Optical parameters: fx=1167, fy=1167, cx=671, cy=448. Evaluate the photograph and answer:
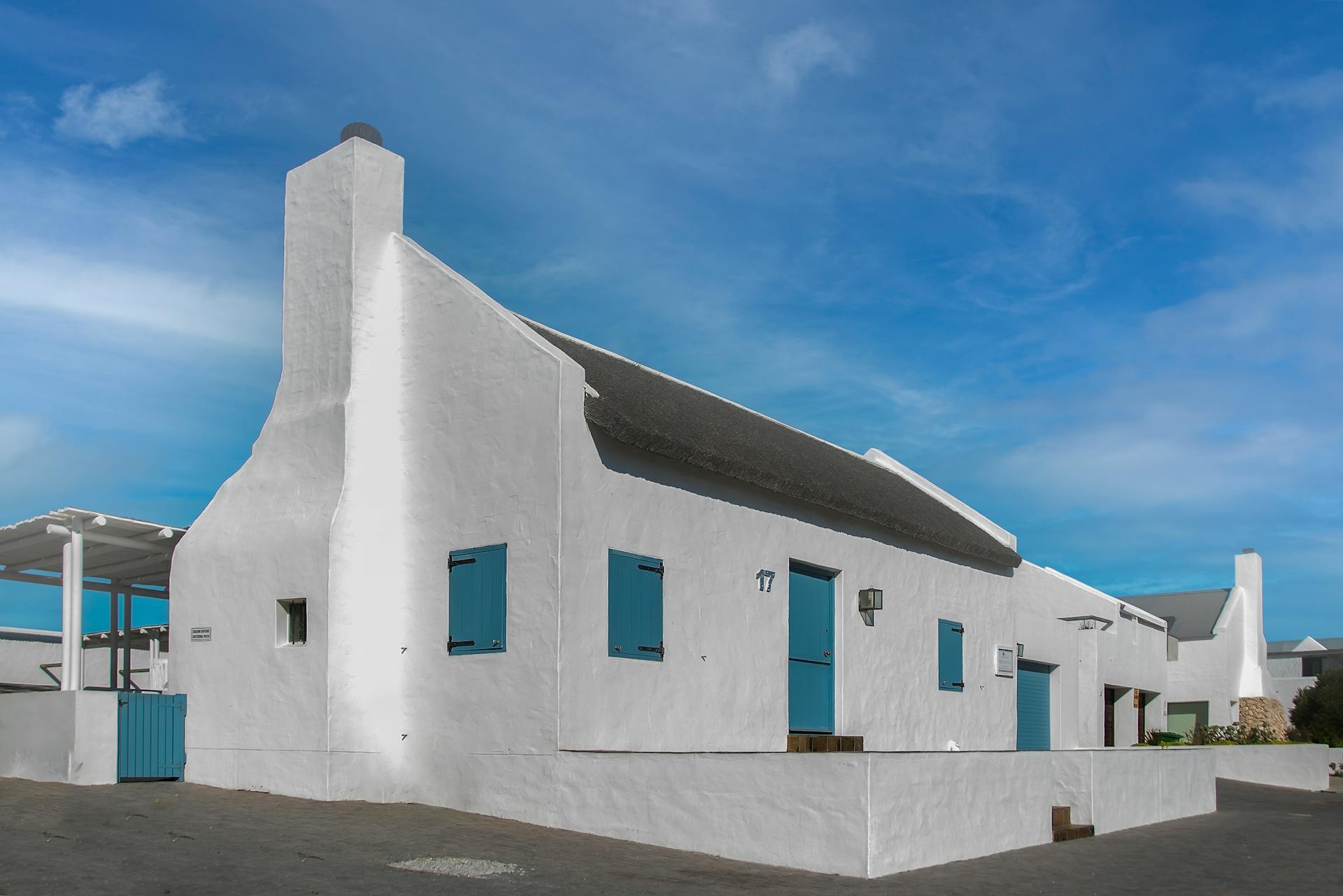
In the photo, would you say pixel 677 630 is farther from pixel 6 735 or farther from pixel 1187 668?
pixel 1187 668

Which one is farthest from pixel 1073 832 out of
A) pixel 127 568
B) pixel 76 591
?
pixel 127 568

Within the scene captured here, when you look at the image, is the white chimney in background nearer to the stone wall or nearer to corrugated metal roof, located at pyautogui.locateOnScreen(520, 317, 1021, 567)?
the stone wall

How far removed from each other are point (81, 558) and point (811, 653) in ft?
28.6

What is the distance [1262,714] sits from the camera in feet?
118

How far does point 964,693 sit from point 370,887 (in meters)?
12.2

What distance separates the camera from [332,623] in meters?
12.0

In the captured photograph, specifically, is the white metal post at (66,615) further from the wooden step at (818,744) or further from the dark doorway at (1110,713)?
the dark doorway at (1110,713)

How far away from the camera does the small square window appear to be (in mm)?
12500

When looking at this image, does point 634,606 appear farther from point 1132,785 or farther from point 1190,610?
point 1190,610

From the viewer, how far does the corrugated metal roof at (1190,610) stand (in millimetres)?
36906

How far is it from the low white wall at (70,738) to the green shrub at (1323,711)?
109 ft

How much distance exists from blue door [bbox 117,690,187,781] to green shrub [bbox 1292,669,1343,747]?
3236 cm

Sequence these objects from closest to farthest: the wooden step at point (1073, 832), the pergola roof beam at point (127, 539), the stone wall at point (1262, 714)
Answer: the wooden step at point (1073, 832), the pergola roof beam at point (127, 539), the stone wall at point (1262, 714)

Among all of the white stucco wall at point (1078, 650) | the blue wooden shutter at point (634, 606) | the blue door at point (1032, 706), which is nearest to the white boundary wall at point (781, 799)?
the blue wooden shutter at point (634, 606)
